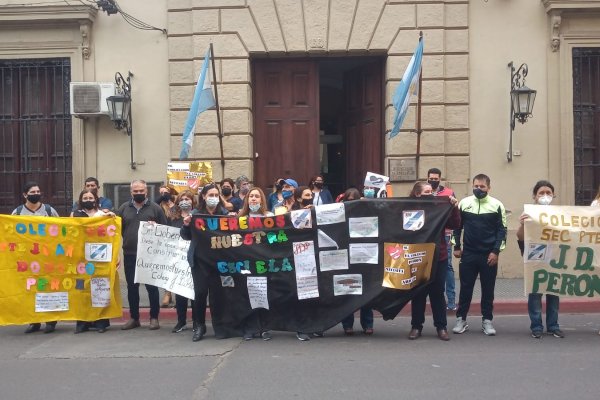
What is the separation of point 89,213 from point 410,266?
406 centimetres

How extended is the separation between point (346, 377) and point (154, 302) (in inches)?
137

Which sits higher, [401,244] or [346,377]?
[401,244]

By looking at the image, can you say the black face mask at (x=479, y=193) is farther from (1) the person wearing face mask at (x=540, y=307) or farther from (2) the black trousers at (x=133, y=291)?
(2) the black trousers at (x=133, y=291)

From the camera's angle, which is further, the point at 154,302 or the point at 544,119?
the point at 544,119

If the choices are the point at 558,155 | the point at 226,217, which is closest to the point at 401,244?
the point at 226,217

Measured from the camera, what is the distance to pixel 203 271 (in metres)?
8.62

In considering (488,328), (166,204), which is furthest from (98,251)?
(488,328)

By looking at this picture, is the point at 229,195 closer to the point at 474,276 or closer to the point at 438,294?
the point at 438,294

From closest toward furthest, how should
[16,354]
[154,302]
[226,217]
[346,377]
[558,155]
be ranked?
1. [346,377]
2. [16,354]
3. [226,217]
4. [154,302]
5. [558,155]

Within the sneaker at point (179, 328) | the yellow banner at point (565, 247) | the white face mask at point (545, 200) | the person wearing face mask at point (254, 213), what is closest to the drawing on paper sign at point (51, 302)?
the sneaker at point (179, 328)

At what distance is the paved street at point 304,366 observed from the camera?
20.6ft

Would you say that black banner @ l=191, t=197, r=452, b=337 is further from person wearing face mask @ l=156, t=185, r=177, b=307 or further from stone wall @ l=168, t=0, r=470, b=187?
stone wall @ l=168, t=0, r=470, b=187

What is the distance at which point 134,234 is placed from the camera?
30.3 ft

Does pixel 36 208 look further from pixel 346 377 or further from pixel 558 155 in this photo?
pixel 558 155
